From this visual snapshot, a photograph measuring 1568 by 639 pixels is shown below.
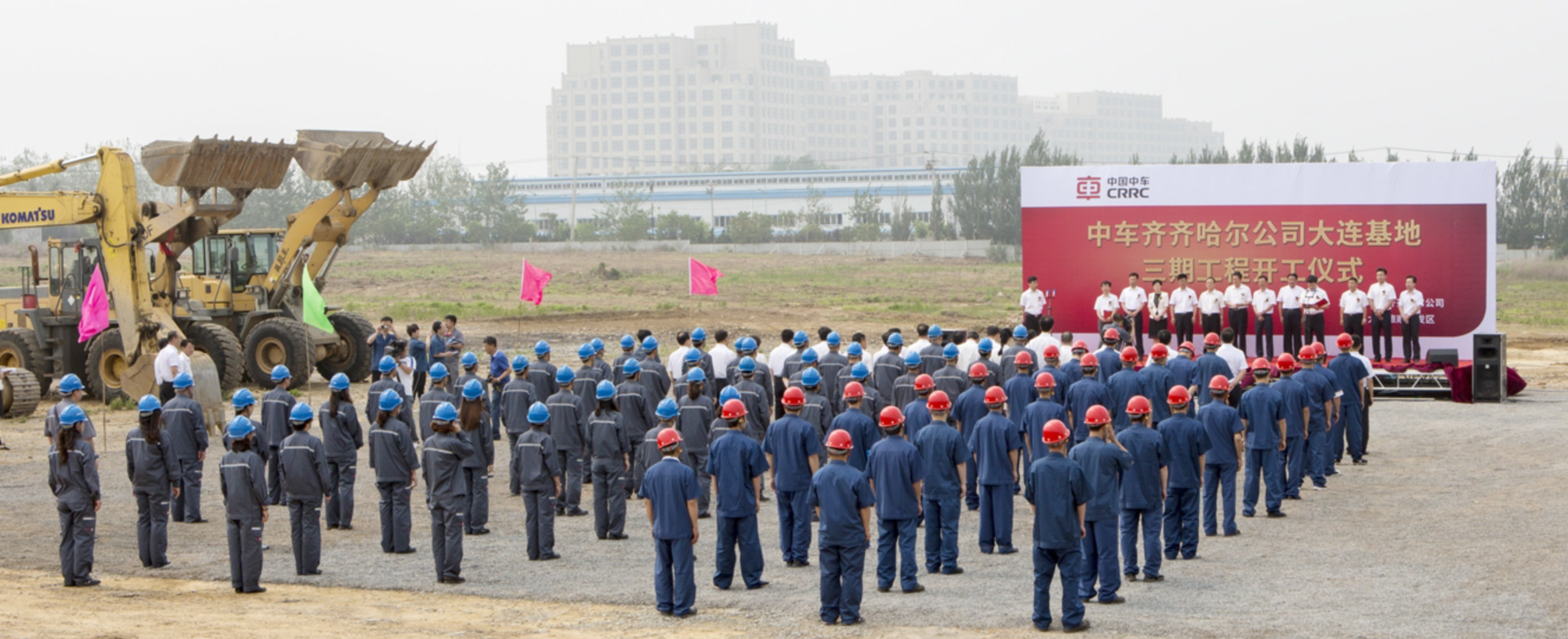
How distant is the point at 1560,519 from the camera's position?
13.2m

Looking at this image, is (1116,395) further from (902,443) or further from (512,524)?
(512,524)

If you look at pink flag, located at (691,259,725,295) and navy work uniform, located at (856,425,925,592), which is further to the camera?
pink flag, located at (691,259,725,295)

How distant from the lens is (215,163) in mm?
21422

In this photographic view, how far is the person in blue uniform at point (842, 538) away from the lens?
9828 millimetres

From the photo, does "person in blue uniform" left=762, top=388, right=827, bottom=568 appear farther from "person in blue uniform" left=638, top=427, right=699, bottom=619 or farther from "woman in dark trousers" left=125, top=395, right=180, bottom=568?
"woman in dark trousers" left=125, top=395, right=180, bottom=568

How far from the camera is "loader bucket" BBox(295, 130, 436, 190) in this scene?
2270 cm

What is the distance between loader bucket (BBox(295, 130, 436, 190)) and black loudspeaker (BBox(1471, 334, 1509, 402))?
55.5 feet

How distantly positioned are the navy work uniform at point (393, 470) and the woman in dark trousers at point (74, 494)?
7.41ft

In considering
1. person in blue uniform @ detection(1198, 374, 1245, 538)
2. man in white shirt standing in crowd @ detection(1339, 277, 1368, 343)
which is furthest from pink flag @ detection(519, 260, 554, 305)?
person in blue uniform @ detection(1198, 374, 1245, 538)

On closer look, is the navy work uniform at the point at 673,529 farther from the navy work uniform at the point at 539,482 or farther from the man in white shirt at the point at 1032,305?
the man in white shirt at the point at 1032,305

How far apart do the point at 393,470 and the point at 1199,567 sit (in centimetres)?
692

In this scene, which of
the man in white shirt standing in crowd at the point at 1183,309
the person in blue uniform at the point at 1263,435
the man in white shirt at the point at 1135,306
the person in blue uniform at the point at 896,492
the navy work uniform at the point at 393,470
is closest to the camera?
the person in blue uniform at the point at 896,492

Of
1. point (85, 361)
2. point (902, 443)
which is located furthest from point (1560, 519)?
point (85, 361)

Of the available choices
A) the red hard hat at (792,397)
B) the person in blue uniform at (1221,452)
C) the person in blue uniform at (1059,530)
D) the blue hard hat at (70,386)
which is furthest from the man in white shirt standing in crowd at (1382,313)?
the blue hard hat at (70,386)
